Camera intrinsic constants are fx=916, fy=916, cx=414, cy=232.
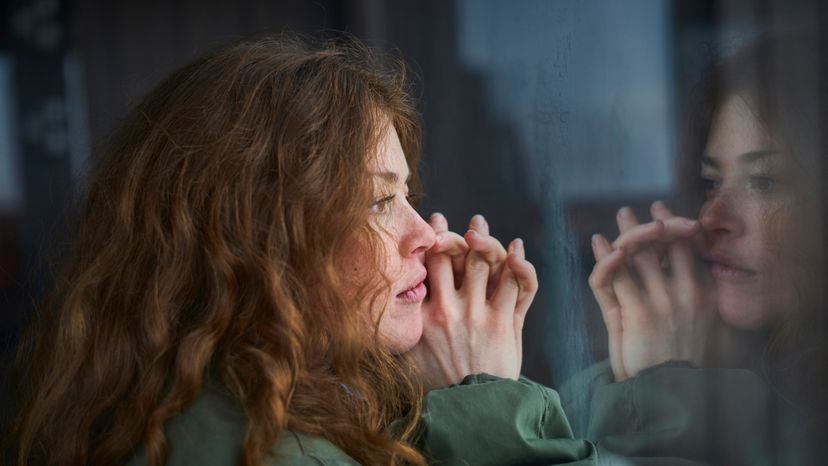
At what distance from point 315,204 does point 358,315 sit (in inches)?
6.1

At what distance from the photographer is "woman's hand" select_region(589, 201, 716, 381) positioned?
3.57 ft

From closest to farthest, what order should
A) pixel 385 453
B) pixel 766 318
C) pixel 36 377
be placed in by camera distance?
1. pixel 766 318
2. pixel 385 453
3. pixel 36 377

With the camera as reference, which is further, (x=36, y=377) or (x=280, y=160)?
(x=36, y=377)

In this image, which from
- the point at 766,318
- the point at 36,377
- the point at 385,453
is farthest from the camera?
the point at 36,377

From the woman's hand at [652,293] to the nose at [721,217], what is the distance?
2 centimetres

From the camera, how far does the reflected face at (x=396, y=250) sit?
122 centimetres

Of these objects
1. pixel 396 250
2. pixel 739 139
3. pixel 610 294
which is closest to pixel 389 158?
pixel 396 250

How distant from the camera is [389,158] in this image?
125cm

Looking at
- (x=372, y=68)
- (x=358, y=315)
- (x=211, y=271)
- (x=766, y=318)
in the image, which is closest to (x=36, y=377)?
(x=211, y=271)

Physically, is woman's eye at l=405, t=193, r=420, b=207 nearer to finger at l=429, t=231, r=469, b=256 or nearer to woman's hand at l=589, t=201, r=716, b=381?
finger at l=429, t=231, r=469, b=256

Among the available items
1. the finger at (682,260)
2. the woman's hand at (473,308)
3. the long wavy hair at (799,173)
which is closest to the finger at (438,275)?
the woman's hand at (473,308)

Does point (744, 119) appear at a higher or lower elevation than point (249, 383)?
higher

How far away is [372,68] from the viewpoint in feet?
4.41

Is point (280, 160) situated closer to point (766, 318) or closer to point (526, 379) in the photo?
point (526, 379)
